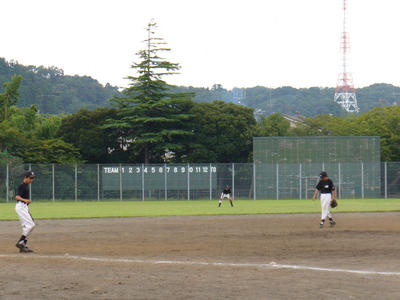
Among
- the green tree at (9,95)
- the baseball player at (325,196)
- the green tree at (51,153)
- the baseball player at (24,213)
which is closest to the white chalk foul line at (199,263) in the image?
the baseball player at (24,213)

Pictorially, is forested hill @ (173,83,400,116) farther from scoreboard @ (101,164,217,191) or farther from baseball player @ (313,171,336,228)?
baseball player @ (313,171,336,228)

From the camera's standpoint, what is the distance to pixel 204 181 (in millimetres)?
49750

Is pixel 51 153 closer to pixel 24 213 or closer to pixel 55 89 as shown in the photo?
pixel 24 213

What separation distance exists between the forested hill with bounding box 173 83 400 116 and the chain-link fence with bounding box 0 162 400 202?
8975 centimetres

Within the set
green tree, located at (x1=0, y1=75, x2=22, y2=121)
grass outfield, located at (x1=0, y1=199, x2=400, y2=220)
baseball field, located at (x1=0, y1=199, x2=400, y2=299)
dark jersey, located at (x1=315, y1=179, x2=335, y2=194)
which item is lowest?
grass outfield, located at (x1=0, y1=199, x2=400, y2=220)

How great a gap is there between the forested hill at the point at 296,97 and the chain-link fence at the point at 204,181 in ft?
294

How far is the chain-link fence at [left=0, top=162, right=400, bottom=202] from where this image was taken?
160 feet

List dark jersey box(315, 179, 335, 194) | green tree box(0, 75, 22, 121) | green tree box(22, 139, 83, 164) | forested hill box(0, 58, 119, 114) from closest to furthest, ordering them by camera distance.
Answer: dark jersey box(315, 179, 335, 194), green tree box(22, 139, 83, 164), green tree box(0, 75, 22, 121), forested hill box(0, 58, 119, 114)

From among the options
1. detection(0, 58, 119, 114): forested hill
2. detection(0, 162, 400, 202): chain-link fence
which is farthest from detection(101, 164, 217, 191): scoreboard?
detection(0, 58, 119, 114): forested hill

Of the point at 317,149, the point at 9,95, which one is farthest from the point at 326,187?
the point at 9,95

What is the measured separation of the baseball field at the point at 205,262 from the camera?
9.25 metres

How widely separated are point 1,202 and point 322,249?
37.1 meters

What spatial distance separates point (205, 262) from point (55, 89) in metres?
123

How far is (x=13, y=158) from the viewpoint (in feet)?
168
